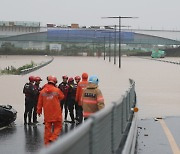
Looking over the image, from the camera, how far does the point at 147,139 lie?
13039mm

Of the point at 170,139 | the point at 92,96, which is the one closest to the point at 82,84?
the point at 170,139

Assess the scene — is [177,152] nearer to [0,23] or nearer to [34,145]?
[34,145]

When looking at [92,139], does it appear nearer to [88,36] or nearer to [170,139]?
[170,139]

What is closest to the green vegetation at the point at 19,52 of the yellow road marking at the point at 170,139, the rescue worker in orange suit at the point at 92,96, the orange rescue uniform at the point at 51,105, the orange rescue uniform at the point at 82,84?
the yellow road marking at the point at 170,139

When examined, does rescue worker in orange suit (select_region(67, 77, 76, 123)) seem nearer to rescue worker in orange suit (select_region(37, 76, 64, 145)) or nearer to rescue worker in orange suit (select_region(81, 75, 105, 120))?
rescue worker in orange suit (select_region(37, 76, 64, 145))

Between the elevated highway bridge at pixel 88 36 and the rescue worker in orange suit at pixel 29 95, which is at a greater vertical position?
the elevated highway bridge at pixel 88 36

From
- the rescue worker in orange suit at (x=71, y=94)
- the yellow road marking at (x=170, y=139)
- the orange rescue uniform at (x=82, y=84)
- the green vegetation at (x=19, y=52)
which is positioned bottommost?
the green vegetation at (x=19, y=52)

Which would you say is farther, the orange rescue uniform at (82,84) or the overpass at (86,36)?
the overpass at (86,36)

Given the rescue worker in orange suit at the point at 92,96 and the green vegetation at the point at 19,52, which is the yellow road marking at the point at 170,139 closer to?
the rescue worker in orange suit at the point at 92,96

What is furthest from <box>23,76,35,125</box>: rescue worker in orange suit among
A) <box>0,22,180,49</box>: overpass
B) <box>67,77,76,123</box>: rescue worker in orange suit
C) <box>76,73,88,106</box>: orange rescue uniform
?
<box>0,22,180,49</box>: overpass

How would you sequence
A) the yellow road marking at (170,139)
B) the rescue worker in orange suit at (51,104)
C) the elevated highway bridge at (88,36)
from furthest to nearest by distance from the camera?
the elevated highway bridge at (88,36) < the yellow road marking at (170,139) < the rescue worker in orange suit at (51,104)

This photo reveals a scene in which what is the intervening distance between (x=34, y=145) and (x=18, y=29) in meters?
121

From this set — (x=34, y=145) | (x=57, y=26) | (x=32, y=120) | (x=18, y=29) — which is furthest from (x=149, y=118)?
(x=57, y=26)

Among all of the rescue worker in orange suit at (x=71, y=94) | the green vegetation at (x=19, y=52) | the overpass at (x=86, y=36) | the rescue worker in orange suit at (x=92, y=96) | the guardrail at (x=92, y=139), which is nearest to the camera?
the guardrail at (x=92, y=139)
